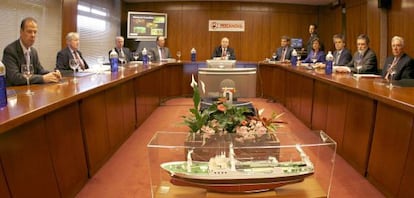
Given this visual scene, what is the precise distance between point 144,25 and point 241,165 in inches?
344

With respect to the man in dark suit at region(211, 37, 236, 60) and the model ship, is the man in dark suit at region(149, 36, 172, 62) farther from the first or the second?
the model ship

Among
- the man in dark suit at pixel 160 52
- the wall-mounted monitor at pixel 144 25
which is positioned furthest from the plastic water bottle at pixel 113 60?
the wall-mounted monitor at pixel 144 25

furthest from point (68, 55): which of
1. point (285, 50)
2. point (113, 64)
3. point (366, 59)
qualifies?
point (285, 50)

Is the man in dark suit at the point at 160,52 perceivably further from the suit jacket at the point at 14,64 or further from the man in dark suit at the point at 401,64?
the man in dark suit at the point at 401,64

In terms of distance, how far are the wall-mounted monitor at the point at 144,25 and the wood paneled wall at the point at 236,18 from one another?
1.51 ft

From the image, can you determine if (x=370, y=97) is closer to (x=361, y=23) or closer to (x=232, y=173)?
(x=232, y=173)

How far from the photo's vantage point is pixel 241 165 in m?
1.87

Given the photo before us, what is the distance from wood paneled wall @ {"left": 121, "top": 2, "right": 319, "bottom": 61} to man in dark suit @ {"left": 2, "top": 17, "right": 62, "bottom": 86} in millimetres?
7081

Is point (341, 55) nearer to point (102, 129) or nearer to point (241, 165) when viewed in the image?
point (102, 129)

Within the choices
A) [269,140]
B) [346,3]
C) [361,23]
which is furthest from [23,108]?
[346,3]

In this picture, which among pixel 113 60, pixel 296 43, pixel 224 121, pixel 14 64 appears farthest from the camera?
pixel 296 43

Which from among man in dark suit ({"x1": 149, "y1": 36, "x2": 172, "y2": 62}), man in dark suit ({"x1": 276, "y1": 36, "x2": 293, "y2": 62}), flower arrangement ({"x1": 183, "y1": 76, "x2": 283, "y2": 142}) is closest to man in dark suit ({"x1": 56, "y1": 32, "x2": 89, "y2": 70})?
flower arrangement ({"x1": 183, "y1": 76, "x2": 283, "y2": 142})

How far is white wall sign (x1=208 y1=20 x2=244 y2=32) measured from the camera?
1075 centimetres

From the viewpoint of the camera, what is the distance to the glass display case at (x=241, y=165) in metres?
1.83
